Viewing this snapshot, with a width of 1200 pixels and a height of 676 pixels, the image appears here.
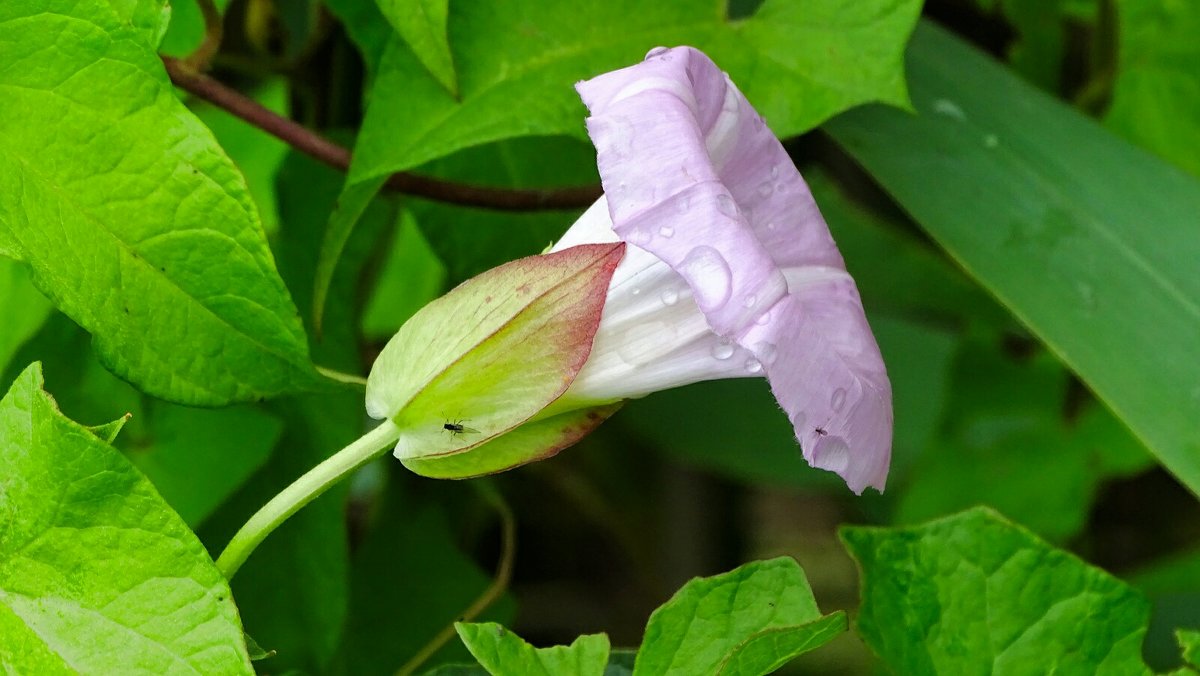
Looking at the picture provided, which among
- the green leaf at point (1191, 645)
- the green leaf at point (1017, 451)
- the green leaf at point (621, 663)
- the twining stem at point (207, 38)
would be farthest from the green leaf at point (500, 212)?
the green leaf at point (1017, 451)

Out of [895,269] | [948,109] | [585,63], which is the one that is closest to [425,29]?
Result: [585,63]

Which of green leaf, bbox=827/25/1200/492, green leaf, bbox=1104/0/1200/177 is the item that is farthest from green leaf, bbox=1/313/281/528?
green leaf, bbox=1104/0/1200/177

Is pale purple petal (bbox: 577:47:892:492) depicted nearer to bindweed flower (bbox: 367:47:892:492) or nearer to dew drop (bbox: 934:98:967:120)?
bindweed flower (bbox: 367:47:892:492)

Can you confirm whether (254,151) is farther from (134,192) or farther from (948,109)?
(948,109)

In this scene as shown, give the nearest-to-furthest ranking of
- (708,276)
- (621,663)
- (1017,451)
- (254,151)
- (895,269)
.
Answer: (708,276) < (621,663) < (254,151) < (1017,451) < (895,269)

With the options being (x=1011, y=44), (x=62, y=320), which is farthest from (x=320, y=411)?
(x=1011, y=44)
